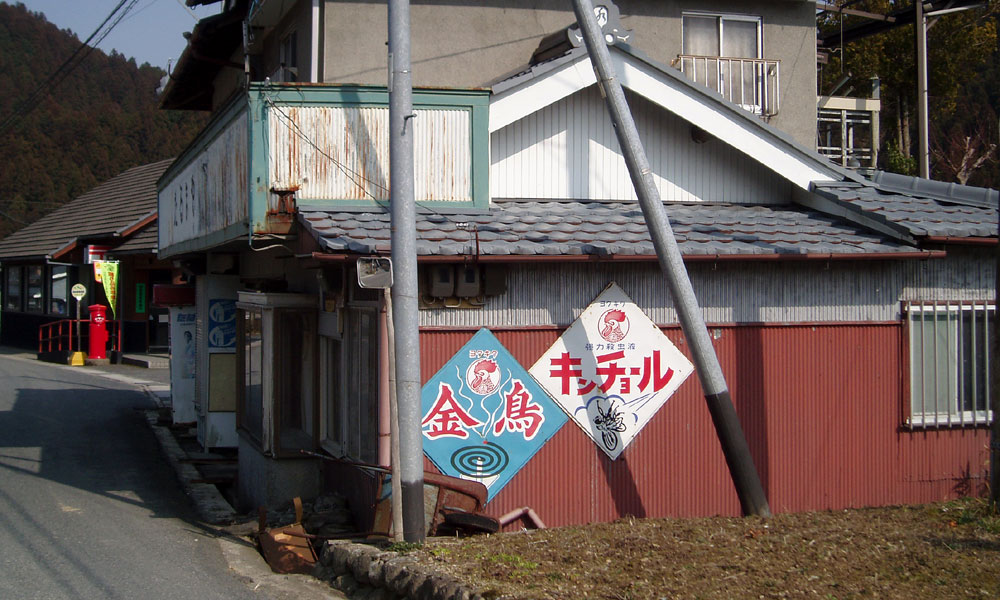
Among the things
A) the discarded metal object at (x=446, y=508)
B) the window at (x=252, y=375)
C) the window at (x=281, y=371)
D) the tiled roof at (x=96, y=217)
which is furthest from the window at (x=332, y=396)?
the tiled roof at (x=96, y=217)

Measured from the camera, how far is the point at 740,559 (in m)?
6.37

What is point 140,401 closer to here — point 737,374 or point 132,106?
point 737,374

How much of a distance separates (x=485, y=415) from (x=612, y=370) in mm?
1307

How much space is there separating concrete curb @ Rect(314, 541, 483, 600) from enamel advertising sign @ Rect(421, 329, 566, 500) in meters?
1.14

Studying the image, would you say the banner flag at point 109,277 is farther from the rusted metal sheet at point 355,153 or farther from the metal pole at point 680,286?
the metal pole at point 680,286

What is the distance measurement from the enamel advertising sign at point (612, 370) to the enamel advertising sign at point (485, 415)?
0.21 metres

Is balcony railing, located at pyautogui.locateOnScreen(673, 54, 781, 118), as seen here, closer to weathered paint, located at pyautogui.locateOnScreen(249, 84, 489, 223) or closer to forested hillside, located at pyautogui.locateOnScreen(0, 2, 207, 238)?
weathered paint, located at pyautogui.locateOnScreen(249, 84, 489, 223)

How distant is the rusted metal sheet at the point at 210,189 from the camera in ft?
30.8

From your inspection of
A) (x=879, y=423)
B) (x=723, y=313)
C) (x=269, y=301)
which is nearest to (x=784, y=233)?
A: (x=723, y=313)

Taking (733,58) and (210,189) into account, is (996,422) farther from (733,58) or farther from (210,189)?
(210,189)

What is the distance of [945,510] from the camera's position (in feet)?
26.8

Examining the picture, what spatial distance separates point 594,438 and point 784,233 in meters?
2.92

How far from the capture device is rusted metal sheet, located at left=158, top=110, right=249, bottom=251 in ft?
30.8

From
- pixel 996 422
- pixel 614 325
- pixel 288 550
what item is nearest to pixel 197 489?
pixel 288 550
